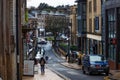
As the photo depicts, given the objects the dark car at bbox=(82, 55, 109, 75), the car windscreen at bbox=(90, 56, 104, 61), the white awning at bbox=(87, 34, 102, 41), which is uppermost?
the white awning at bbox=(87, 34, 102, 41)

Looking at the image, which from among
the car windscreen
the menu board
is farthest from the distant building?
the menu board

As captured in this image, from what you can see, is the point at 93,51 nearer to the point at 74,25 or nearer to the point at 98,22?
the point at 98,22

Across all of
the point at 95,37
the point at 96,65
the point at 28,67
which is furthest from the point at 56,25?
the point at 28,67

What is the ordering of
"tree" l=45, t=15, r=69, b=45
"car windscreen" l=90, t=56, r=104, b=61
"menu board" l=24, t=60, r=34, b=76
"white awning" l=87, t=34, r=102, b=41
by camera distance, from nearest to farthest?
"menu board" l=24, t=60, r=34, b=76 → "car windscreen" l=90, t=56, r=104, b=61 → "white awning" l=87, t=34, r=102, b=41 → "tree" l=45, t=15, r=69, b=45

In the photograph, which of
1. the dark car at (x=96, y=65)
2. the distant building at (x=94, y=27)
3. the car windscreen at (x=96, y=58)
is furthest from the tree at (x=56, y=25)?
the dark car at (x=96, y=65)

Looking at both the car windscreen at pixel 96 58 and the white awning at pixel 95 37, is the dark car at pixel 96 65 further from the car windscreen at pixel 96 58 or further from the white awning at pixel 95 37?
the white awning at pixel 95 37

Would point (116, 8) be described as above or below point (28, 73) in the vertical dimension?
above

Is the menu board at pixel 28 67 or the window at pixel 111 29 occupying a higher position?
the window at pixel 111 29

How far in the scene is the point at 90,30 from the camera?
232 ft

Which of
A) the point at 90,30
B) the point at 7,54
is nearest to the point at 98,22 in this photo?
the point at 90,30

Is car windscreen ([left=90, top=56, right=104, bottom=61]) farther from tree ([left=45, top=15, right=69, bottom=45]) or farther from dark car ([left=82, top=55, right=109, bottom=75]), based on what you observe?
tree ([left=45, top=15, right=69, bottom=45])

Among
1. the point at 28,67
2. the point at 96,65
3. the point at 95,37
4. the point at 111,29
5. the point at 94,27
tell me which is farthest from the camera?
the point at 94,27

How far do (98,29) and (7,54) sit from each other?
136 ft

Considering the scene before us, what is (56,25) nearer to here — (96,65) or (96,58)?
(96,58)
